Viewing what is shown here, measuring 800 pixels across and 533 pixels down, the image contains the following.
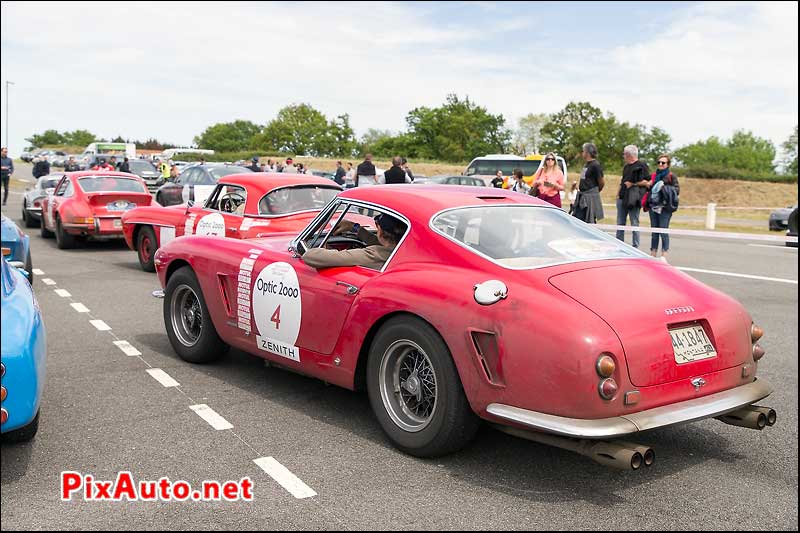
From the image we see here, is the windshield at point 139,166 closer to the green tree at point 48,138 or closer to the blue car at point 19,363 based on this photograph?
the blue car at point 19,363

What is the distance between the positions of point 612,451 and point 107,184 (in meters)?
13.2

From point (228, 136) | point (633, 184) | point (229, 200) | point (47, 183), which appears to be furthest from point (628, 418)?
point (228, 136)

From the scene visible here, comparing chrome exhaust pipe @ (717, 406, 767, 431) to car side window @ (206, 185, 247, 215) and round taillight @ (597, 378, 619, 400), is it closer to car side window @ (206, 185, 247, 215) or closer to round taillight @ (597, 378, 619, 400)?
round taillight @ (597, 378, 619, 400)

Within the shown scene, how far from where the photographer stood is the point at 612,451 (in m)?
3.60

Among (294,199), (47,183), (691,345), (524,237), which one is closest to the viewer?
(691,345)

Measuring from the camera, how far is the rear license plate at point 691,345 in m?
3.92

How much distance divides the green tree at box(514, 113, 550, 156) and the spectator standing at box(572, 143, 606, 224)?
8835 centimetres

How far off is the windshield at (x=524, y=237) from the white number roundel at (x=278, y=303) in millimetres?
1125

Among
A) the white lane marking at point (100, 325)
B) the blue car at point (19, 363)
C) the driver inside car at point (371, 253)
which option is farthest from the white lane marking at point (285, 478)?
the white lane marking at point (100, 325)

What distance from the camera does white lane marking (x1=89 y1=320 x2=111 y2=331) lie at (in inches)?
309

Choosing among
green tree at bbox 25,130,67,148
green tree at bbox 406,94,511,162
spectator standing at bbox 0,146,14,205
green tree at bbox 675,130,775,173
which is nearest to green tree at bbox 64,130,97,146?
green tree at bbox 25,130,67,148

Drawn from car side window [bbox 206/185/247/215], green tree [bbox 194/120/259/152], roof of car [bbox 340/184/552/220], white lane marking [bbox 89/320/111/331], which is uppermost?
green tree [bbox 194/120/259/152]

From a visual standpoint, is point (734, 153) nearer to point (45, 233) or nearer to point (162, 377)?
point (45, 233)

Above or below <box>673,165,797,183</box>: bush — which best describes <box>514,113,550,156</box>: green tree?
above
